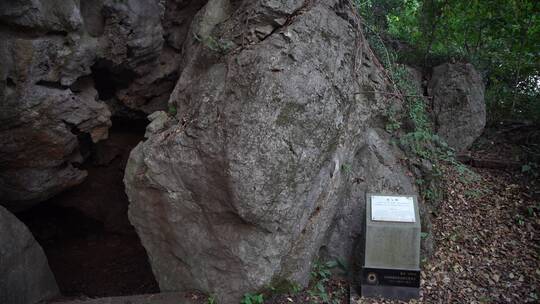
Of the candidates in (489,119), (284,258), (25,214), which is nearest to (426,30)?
(489,119)

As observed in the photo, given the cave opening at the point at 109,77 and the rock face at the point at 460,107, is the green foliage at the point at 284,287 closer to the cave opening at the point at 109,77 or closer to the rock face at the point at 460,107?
the cave opening at the point at 109,77

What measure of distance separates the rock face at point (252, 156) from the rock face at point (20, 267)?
1.28 metres

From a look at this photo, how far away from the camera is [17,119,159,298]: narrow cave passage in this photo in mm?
5777

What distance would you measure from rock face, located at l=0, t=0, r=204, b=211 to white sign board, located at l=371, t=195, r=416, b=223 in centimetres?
360

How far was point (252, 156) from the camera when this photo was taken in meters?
3.49

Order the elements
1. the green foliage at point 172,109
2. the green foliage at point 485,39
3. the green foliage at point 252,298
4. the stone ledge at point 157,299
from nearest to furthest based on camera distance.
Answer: the green foliage at point 252,298 < the stone ledge at point 157,299 < the green foliage at point 172,109 < the green foliage at point 485,39

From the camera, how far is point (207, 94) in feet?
12.9

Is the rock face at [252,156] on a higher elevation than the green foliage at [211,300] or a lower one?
higher

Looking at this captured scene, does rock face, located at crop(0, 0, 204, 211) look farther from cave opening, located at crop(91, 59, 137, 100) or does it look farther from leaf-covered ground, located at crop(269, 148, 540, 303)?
leaf-covered ground, located at crop(269, 148, 540, 303)

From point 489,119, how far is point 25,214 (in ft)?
25.4

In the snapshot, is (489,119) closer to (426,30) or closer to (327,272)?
(426,30)

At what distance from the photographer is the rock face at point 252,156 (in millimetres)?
3562

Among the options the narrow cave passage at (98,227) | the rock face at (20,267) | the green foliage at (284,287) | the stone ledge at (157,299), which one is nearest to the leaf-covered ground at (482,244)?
the green foliage at (284,287)

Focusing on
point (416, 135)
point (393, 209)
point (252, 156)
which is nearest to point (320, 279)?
point (393, 209)
